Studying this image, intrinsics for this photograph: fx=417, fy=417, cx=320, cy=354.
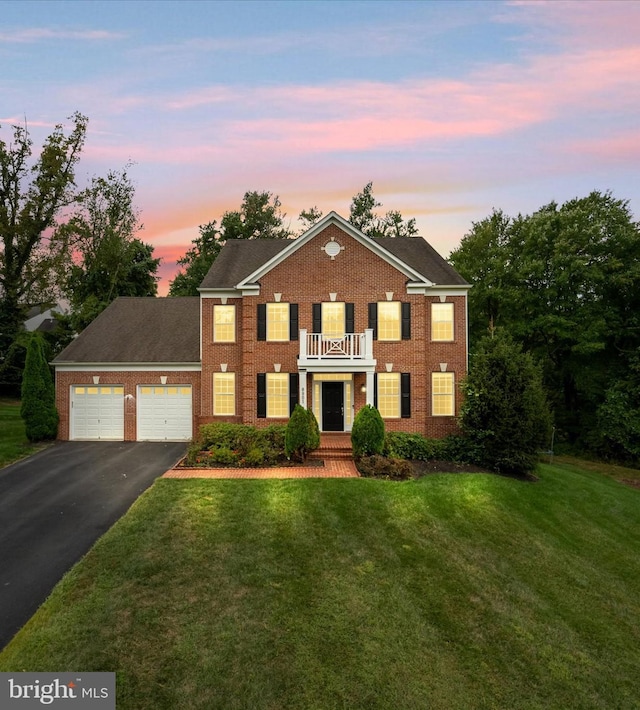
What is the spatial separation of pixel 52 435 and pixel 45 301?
1407cm

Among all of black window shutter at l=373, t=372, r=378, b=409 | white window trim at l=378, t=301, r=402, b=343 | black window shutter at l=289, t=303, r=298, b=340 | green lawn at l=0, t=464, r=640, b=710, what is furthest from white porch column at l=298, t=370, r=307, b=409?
green lawn at l=0, t=464, r=640, b=710

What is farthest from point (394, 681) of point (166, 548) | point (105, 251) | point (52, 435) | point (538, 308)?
point (105, 251)

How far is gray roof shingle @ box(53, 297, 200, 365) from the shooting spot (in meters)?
19.9

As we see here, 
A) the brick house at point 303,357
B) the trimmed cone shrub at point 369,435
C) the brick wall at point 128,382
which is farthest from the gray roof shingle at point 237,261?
the trimmed cone shrub at point 369,435

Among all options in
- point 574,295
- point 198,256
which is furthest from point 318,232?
point 198,256

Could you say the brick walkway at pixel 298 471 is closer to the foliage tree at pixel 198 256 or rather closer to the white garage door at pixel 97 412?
the white garage door at pixel 97 412

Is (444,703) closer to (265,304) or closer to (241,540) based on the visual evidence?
(241,540)

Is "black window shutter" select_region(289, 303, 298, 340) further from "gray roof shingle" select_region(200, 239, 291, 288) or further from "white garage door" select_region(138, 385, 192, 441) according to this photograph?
"white garage door" select_region(138, 385, 192, 441)

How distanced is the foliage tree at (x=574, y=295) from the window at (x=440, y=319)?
10199mm

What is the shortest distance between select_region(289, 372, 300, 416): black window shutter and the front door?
1229 millimetres

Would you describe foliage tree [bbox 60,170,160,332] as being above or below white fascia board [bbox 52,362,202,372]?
above

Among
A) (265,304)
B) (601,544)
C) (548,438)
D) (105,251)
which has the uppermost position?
(105,251)

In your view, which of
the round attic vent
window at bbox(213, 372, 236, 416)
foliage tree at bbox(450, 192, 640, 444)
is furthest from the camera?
foliage tree at bbox(450, 192, 640, 444)

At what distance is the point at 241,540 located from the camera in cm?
950
